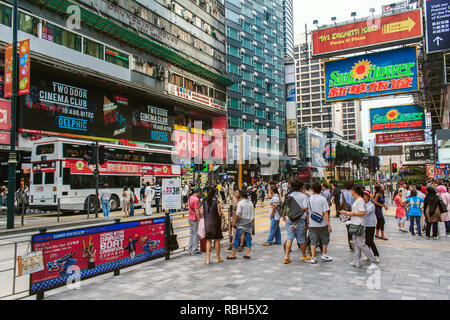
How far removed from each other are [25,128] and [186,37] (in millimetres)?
22496

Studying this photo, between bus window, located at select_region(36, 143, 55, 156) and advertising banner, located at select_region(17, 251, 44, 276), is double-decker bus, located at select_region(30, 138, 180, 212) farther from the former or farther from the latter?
advertising banner, located at select_region(17, 251, 44, 276)

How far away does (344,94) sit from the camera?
692 inches

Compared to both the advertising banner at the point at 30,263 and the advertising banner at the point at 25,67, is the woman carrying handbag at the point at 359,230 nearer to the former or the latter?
the advertising banner at the point at 30,263

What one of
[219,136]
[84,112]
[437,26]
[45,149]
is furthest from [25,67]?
[219,136]

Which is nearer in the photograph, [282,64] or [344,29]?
[344,29]

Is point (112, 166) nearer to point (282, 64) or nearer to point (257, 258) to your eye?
point (257, 258)

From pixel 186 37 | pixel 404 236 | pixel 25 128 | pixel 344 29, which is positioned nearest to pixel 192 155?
pixel 186 37

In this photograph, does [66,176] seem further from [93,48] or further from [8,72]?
[93,48]

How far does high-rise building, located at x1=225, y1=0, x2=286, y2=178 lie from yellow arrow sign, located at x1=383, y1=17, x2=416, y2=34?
34071 millimetres

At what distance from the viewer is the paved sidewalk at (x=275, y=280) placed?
529cm

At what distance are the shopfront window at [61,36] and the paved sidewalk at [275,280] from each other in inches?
880

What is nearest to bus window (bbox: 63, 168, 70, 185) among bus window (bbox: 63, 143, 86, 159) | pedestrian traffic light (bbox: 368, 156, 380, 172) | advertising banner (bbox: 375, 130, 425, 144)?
bus window (bbox: 63, 143, 86, 159)

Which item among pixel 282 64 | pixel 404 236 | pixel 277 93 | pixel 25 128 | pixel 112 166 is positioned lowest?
pixel 404 236

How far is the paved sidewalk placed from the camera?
17.3 feet
